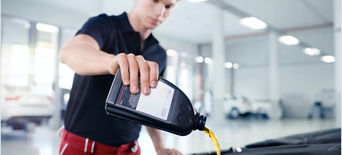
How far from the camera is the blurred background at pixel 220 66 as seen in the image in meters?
3.73

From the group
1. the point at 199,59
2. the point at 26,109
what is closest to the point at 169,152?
the point at 26,109

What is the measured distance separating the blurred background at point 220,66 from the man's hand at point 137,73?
55cm

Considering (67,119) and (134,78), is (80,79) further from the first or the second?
(134,78)

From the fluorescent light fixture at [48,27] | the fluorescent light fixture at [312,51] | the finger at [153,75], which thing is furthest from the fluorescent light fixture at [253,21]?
the finger at [153,75]

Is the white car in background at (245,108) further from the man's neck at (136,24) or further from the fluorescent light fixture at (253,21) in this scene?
the man's neck at (136,24)

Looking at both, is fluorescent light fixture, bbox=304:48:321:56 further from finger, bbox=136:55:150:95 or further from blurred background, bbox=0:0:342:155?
finger, bbox=136:55:150:95

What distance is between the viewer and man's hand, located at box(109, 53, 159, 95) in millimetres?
394

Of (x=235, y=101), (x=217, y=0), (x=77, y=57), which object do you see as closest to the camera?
(x=77, y=57)

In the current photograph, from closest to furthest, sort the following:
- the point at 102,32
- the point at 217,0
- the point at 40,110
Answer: the point at 102,32 → the point at 40,110 → the point at 217,0

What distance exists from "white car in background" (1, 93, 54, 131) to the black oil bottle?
3848 millimetres

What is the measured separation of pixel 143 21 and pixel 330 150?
1.72 ft

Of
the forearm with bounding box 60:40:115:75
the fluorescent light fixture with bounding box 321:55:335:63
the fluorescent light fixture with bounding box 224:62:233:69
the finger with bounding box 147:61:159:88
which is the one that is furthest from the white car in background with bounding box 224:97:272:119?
the finger with bounding box 147:61:159:88

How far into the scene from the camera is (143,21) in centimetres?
80

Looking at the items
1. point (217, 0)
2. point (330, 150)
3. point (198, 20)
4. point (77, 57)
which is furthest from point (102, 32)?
point (198, 20)
